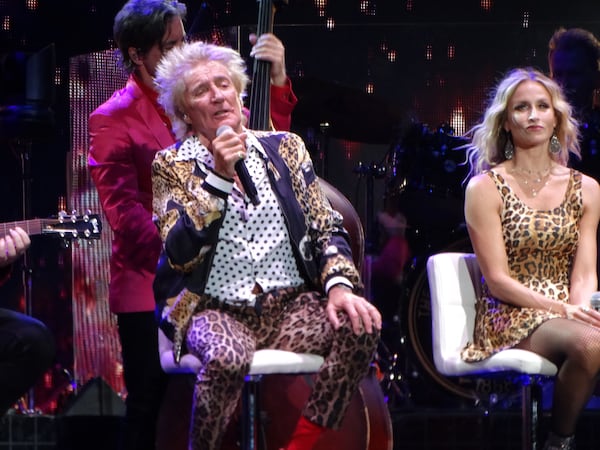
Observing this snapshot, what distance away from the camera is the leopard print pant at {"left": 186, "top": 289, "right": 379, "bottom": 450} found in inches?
120

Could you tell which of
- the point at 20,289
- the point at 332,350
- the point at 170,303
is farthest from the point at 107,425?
the point at 332,350

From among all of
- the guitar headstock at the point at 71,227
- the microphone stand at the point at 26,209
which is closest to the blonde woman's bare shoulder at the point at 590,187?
the guitar headstock at the point at 71,227

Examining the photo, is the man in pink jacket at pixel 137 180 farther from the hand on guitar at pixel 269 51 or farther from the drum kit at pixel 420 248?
the drum kit at pixel 420 248

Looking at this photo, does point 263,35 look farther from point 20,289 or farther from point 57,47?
point 20,289

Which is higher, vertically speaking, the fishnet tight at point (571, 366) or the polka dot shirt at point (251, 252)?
the polka dot shirt at point (251, 252)

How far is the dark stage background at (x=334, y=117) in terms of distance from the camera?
192 inches

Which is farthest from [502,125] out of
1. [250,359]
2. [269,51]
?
[250,359]

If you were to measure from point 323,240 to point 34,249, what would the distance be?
211cm

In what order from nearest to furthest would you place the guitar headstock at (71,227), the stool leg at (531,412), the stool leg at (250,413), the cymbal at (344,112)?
the stool leg at (250,413) → the stool leg at (531,412) → the guitar headstock at (71,227) → the cymbal at (344,112)

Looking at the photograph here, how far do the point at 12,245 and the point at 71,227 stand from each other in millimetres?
299

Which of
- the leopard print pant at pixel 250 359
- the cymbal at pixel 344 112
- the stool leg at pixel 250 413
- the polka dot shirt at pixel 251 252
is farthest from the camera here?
the cymbal at pixel 344 112

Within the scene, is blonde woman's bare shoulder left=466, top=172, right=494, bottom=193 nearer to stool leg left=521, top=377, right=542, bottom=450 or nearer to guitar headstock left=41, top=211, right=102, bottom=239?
stool leg left=521, top=377, right=542, bottom=450

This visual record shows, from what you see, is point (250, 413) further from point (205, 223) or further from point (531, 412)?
point (531, 412)

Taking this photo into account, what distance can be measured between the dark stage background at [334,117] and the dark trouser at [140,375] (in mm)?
1019
